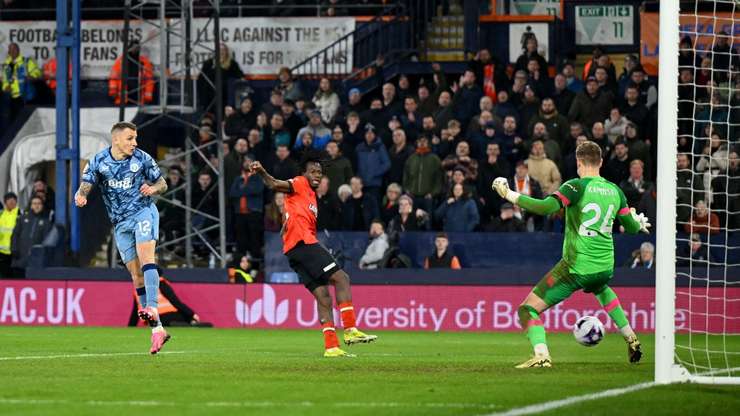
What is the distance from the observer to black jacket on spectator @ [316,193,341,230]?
25375mm

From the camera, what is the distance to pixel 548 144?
82.4ft

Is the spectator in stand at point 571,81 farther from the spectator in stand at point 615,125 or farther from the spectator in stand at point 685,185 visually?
the spectator in stand at point 685,185

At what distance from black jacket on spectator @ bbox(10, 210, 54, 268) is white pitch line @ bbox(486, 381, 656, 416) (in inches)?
704

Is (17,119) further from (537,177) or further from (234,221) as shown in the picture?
(537,177)

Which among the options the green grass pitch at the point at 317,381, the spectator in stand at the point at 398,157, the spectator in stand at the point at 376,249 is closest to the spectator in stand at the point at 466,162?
the spectator in stand at the point at 398,157

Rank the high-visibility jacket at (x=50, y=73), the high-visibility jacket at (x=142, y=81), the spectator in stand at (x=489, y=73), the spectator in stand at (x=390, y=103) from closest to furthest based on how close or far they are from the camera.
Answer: the spectator in stand at (x=390, y=103) → the spectator in stand at (x=489, y=73) → the high-visibility jacket at (x=142, y=81) → the high-visibility jacket at (x=50, y=73)

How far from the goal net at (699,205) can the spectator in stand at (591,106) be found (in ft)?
Answer: 4.59

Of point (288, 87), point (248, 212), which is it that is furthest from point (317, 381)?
point (288, 87)

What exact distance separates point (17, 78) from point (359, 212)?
989 cm

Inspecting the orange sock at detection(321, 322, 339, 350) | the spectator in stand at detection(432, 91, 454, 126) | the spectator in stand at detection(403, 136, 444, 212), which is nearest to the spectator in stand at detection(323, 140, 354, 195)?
the spectator in stand at detection(403, 136, 444, 212)

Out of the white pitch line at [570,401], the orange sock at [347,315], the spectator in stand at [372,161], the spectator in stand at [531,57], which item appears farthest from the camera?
the spectator in stand at [531,57]

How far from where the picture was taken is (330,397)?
9562mm

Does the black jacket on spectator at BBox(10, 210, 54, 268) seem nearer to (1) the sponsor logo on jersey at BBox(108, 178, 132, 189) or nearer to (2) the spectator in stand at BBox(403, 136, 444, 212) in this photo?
(2) the spectator in stand at BBox(403, 136, 444, 212)

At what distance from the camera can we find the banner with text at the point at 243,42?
3139 cm
